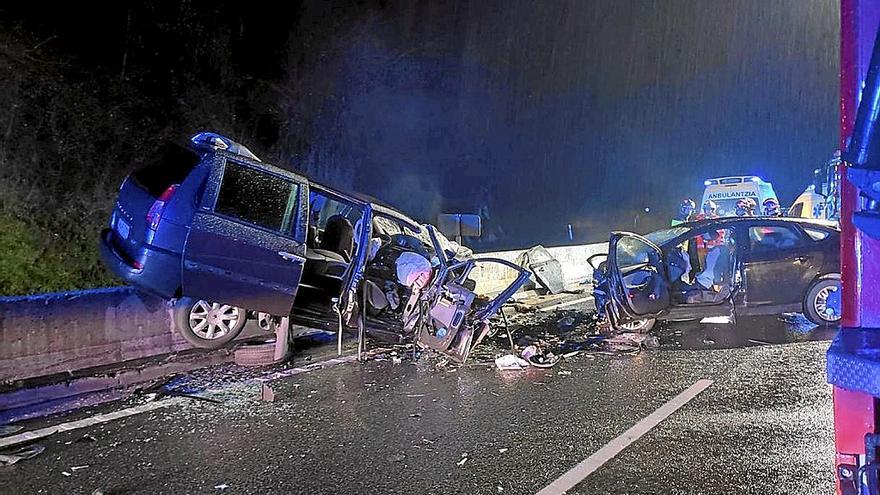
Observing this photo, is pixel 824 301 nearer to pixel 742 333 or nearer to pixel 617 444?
pixel 742 333

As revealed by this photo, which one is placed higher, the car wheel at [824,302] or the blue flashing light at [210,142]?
the blue flashing light at [210,142]

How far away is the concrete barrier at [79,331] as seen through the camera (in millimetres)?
5633

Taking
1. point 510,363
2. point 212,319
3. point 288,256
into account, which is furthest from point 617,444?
point 212,319

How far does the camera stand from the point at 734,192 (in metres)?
17.2

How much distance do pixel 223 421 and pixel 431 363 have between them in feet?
8.58

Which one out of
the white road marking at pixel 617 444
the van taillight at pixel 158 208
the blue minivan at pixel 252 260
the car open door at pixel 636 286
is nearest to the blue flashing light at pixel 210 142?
the blue minivan at pixel 252 260

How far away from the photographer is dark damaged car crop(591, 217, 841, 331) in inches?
307

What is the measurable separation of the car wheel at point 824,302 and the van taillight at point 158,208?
7.89m

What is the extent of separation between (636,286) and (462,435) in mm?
3947

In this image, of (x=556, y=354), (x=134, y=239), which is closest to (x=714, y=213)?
(x=556, y=354)

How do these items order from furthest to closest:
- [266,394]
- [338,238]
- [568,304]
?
1. [568,304]
2. [338,238]
3. [266,394]

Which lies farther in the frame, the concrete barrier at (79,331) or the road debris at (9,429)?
the concrete barrier at (79,331)

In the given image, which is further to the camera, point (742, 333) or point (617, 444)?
point (742, 333)

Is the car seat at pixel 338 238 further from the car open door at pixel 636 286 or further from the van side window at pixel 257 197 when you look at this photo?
A: the car open door at pixel 636 286
